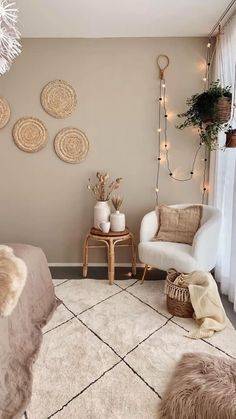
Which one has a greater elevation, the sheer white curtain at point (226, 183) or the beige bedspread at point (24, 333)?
the sheer white curtain at point (226, 183)

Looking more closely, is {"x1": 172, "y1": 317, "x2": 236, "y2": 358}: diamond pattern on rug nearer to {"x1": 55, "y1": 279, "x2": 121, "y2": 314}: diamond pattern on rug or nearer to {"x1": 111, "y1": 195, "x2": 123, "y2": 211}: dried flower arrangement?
{"x1": 55, "y1": 279, "x2": 121, "y2": 314}: diamond pattern on rug

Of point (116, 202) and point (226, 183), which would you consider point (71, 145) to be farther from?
point (226, 183)

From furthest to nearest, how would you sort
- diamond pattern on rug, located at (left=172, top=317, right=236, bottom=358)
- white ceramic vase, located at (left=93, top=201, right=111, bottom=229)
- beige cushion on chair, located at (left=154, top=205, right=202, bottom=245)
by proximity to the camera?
1. white ceramic vase, located at (left=93, top=201, right=111, bottom=229)
2. beige cushion on chair, located at (left=154, top=205, right=202, bottom=245)
3. diamond pattern on rug, located at (left=172, top=317, right=236, bottom=358)

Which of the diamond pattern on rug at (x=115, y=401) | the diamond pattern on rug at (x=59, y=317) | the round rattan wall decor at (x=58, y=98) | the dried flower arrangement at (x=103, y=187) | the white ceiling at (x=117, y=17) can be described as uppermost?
the white ceiling at (x=117, y=17)

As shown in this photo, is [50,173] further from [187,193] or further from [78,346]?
[78,346]

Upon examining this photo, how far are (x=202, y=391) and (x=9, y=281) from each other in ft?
3.80

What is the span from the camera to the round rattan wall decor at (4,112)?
312 cm

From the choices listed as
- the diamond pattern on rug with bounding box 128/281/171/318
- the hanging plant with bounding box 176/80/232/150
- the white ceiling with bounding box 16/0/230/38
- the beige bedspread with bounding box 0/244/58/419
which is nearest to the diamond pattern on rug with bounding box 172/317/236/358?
the diamond pattern on rug with bounding box 128/281/171/318

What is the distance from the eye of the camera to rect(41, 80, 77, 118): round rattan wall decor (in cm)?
310

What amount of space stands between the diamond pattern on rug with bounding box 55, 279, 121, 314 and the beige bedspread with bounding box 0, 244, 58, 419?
18cm

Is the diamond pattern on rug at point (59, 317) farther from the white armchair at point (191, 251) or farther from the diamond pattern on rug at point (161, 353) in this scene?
the white armchair at point (191, 251)

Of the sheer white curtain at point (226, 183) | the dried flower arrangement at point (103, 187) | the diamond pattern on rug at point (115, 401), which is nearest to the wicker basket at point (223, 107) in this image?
the sheer white curtain at point (226, 183)

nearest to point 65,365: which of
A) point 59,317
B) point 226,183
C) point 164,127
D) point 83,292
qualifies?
point 59,317

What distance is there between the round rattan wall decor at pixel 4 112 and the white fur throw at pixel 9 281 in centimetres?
186
